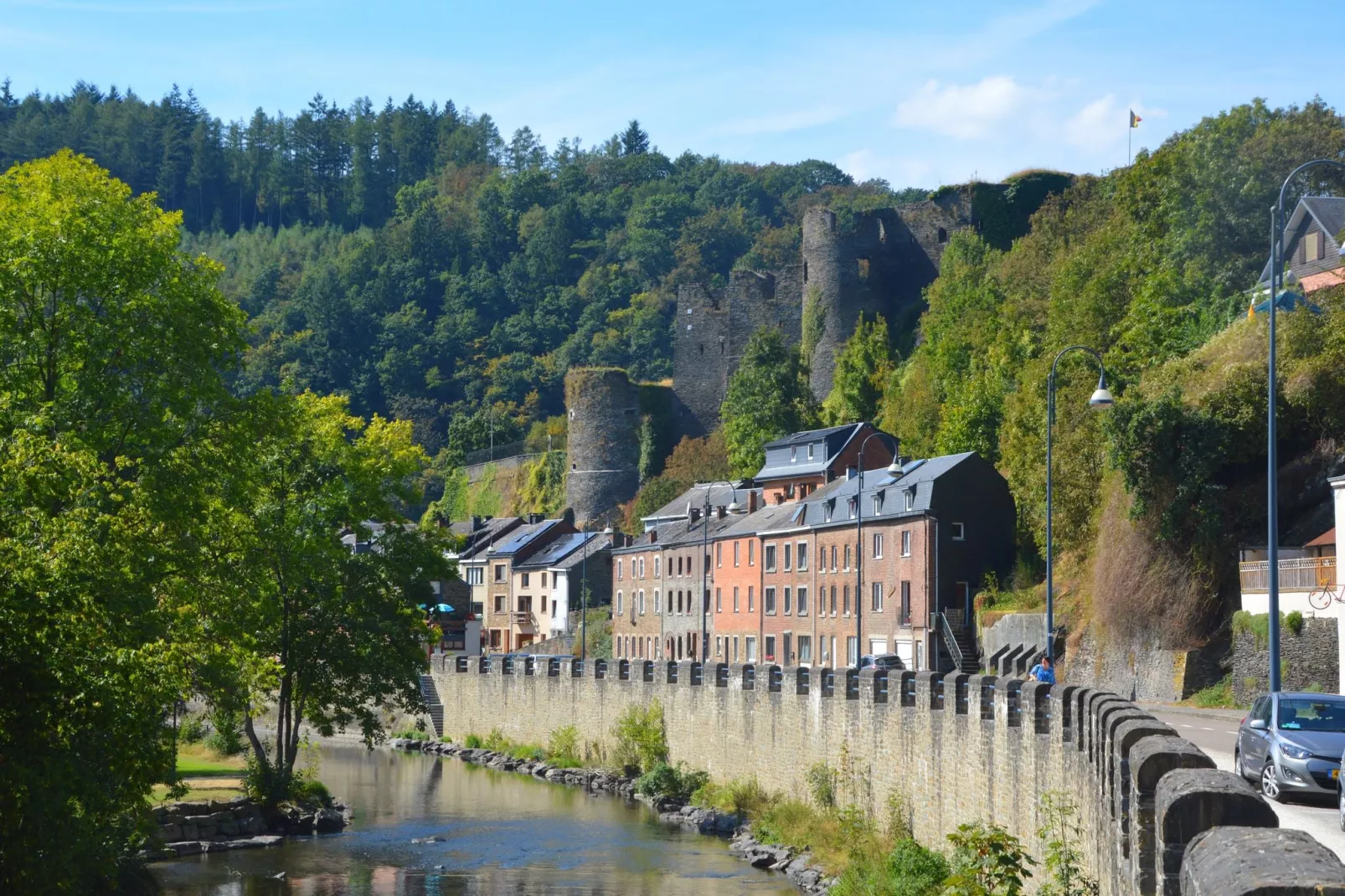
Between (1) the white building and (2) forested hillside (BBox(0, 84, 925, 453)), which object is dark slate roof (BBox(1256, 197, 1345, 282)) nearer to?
(1) the white building

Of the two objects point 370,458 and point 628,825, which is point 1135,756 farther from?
point 370,458

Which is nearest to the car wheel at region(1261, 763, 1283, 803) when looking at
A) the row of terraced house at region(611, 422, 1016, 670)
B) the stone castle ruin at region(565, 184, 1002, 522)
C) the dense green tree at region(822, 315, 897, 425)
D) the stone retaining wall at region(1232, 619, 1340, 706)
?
the stone retaining wall at region(1232, 619, 1340, 706)

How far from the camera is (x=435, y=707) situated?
64.6m

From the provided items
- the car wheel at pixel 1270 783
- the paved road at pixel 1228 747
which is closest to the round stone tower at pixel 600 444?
the paved road at pixel 1228 747

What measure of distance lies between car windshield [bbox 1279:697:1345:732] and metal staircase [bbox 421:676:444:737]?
47385 millimetres

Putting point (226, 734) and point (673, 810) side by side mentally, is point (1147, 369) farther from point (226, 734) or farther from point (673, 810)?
point (226, 734)

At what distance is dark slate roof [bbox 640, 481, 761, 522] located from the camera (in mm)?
81000

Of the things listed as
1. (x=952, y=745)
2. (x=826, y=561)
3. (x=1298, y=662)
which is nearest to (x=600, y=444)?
(x=826, y=561)

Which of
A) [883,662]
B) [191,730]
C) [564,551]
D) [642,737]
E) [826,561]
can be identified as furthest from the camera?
[564,551]

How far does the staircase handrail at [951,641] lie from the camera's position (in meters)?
54.5

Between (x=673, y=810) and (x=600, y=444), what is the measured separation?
65.4 m

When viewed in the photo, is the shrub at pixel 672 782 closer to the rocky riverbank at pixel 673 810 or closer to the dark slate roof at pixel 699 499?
the rocky riverbank at pixel 673 810

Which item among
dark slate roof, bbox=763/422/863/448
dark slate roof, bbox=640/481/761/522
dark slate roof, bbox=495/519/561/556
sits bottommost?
dark slate roof, bbox=495/519/561/556

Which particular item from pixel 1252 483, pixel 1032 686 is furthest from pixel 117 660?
pixel 1252 483
